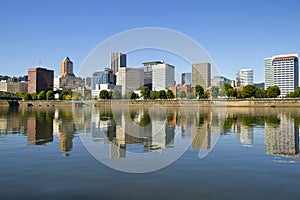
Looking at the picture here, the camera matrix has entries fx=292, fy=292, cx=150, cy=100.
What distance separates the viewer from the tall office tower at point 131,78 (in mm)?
153850

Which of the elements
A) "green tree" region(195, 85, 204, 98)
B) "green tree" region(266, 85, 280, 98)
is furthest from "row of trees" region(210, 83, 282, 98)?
"green tree" region(195, 85, 204, 98)

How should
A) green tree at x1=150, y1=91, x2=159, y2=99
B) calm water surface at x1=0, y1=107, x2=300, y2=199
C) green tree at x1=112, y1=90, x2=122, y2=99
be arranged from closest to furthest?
calm water surface at x1=0, y1=107, x2=300, y2=199 → green tree at x1=150, y1=91, x2=159, y2=99 → green tree at x1=112, y1=90, x2=122, y2=99

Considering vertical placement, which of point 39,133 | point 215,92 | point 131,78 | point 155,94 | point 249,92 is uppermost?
point 131,78

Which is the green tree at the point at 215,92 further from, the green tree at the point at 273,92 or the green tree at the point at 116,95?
the green tree at the point at 116,95

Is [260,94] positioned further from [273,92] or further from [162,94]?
[162,94]

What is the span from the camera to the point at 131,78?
176375 millimetres

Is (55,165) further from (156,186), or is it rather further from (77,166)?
(156,186)

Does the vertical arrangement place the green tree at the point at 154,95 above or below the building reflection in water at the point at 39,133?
above

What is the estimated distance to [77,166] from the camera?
443 inches

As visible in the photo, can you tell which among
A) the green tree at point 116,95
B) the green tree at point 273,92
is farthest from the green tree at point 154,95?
the green tree at point 273,92

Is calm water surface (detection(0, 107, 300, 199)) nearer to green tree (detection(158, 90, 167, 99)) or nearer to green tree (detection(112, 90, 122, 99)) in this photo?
green tree (detection(158, 90, 167, 99))

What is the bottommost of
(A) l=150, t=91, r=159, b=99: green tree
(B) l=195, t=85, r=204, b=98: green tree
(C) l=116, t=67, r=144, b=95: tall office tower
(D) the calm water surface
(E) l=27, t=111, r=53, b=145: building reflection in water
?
(E) l=27, t=111, r=53, b=145: building reflection in water

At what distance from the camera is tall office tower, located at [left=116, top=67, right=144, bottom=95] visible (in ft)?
505

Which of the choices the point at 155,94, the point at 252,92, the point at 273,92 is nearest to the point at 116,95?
the point at 155,94
